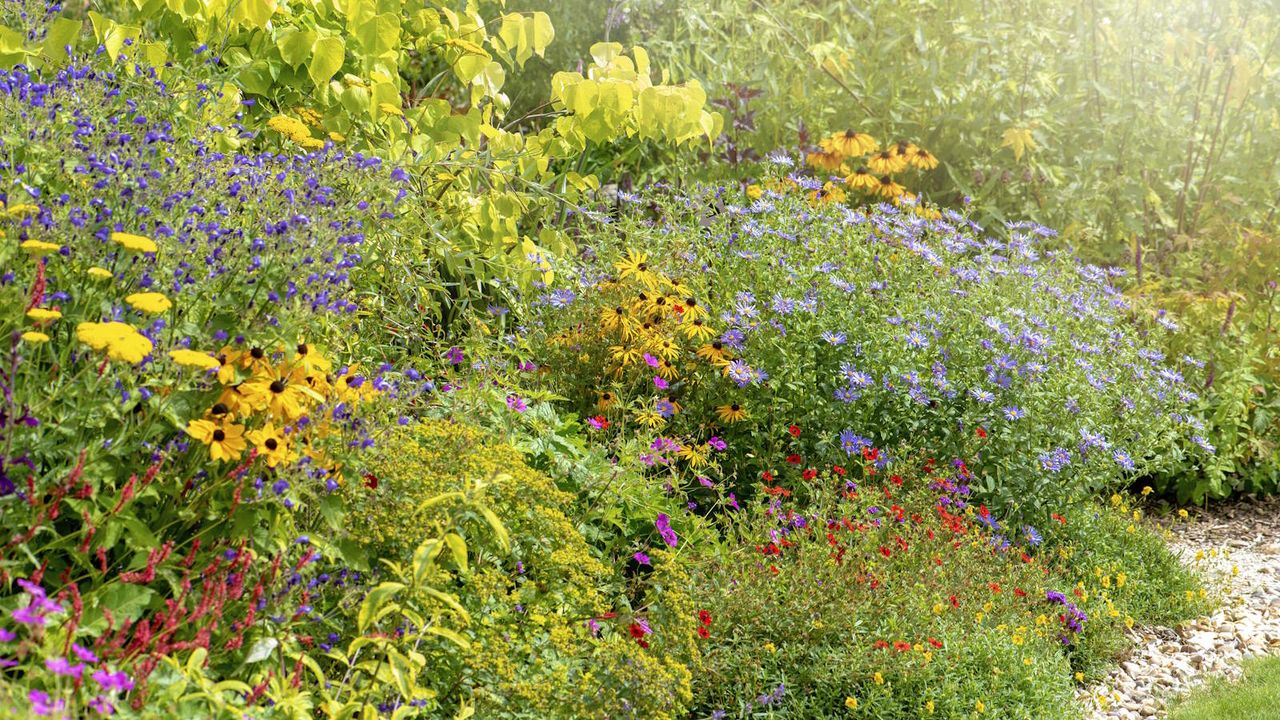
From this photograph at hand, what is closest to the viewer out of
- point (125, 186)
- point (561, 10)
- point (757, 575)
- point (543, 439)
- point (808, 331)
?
point (125, 186)

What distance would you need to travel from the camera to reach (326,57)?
368 cm

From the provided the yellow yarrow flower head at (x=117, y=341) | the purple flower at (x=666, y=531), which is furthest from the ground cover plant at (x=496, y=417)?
the purple flower at (x=666, y=531)

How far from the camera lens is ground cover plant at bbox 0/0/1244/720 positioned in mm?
2188

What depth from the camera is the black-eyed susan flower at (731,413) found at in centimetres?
395

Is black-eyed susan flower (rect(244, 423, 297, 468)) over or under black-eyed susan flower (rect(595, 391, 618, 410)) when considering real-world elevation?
over

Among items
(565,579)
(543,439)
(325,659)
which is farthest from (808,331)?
(325,659)

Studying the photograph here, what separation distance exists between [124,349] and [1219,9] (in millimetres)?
7133

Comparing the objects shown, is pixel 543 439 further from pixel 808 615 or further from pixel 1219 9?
pixel 1219 9

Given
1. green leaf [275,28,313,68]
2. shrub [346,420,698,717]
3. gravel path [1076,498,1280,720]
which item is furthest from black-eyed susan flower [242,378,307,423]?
gravel path [1076,498,1280,720]

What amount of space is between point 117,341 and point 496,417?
1517 mm

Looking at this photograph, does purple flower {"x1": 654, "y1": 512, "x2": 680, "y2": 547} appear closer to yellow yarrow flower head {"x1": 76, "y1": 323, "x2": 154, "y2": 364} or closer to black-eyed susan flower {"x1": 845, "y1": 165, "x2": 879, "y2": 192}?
yellow yarrow flower head {"x1": 76, "y1": 323, "x2": 154, "y2": 364}

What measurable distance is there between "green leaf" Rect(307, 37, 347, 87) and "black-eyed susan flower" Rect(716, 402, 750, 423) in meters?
1.60

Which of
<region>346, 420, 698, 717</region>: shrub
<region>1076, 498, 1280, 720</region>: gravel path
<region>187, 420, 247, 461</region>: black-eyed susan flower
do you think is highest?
<region>187, 420, 247, 461</region>: black-eyed susan flower

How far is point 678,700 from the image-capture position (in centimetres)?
273
